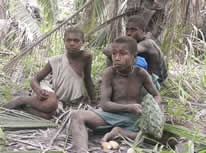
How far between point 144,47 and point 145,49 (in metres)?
0.03

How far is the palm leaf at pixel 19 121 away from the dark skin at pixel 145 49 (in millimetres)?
1082

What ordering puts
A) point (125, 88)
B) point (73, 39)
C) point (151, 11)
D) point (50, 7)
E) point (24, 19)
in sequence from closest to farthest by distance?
1. point (125, 88)
2. point (73, 39)
3. point (151, 11)
4. point (24, 19)
5. point (50, 7)

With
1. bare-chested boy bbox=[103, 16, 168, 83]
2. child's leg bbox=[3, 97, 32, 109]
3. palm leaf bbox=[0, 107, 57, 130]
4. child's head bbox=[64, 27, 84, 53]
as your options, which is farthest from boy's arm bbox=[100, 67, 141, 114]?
child's leg bbox=[3, 97, 32, 109]

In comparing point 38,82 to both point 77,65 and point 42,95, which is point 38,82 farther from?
point 77,65

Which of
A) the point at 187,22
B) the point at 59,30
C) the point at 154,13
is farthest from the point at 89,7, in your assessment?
the point at 187,22

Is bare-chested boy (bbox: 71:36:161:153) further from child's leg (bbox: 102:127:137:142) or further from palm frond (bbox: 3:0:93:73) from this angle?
palm frond (bbox: 3:0:93:73)

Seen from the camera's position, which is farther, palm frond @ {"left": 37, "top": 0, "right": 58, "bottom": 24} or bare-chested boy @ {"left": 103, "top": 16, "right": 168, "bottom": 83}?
palm frond @ {"left": 37, "top": 0, "right": 58, "bottom": 24}

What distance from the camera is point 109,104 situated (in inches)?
107

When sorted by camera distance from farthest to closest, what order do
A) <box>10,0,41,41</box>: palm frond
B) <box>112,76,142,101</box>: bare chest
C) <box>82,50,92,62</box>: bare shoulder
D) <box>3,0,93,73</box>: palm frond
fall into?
<box>10,0,41,41</box>: palm frond, <box>3,0,93,73</box>: palm frond, <box>82,50,92,62</box>: bare shoulder, <box>112,76,142,101</box>: bare chest

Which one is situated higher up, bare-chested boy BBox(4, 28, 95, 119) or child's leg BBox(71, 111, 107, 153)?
bare-chested boy BBox(4, 28, 95, 119)

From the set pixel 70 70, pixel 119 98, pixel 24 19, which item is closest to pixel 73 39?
pixel 70 70

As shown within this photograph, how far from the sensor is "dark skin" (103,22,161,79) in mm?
3463

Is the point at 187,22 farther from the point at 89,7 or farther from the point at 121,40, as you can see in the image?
the point at 121,40

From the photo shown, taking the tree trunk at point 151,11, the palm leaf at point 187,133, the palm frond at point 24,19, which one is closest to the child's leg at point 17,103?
the palm leaf at point 187,133
